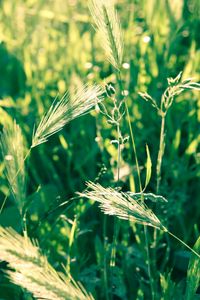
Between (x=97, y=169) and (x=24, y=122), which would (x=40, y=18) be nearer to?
(x=24, y=122)

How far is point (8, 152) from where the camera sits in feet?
2.63

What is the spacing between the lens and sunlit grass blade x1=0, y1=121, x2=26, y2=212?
0.80 meters

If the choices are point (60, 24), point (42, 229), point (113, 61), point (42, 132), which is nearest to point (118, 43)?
point (113, 61)

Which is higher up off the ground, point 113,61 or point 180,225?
point 113,61

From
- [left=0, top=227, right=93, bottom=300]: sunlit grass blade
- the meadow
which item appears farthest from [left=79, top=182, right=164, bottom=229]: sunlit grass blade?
[left=0, top=227, right=93, bottom=300]: sunlit grass blade

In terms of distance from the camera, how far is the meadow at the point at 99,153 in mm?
789

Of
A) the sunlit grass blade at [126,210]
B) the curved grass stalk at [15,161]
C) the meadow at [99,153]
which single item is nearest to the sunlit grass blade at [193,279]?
the meadow at [99,153]

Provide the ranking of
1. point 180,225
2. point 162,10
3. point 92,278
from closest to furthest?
point 92,278, point 180,225, point 162,10

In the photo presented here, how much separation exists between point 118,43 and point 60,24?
3.86 ft

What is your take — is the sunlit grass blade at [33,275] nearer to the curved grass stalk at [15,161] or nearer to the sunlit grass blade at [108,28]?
the curved grass stalk at [15,161]

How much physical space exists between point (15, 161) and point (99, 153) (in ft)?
1.99

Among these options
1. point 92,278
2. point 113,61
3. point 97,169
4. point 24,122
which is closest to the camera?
point 113,61

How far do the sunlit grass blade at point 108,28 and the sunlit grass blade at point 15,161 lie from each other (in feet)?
0.59

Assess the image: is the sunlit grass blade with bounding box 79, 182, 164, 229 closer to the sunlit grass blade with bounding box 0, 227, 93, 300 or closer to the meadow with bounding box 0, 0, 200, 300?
the meadow with bounding box 0, 0, 200, 300
